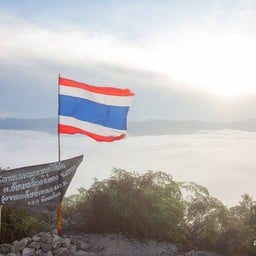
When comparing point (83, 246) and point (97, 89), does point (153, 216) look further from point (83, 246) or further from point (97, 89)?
point (97, 89)

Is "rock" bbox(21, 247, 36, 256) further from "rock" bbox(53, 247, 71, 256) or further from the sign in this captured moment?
the sign

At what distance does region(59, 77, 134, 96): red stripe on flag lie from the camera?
12.8m

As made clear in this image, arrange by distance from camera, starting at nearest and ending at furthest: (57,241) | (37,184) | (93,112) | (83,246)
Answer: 1. (57,241)
2. (37,184)
3. (83,246)
4. (93,112)

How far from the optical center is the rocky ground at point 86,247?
1157 centimetres

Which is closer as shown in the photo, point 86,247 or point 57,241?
point 57,241

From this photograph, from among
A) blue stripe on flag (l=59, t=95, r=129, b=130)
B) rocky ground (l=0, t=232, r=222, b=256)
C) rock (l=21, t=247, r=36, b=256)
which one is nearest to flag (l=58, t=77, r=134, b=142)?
blue stripe on flag (l=59, t=95, r=129, b=130)

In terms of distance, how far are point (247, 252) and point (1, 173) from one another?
233 inches

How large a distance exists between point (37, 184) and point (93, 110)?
8.18 ft

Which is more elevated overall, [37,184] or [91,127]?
[91,127]

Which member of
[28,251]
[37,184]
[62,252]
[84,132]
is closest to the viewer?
[28,251]

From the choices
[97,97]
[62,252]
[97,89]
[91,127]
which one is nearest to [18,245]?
[62,252]

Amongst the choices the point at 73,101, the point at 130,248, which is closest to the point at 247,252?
the point at 130,248

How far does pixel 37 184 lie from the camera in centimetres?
1194

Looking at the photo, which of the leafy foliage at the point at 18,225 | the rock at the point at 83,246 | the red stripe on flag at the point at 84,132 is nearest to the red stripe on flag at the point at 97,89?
the red stripe on flag at the point at 84,132
